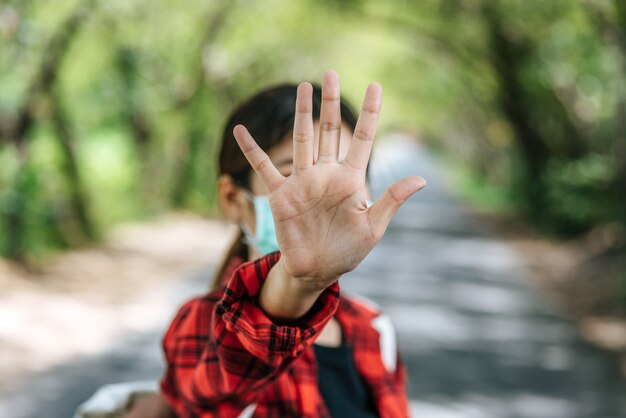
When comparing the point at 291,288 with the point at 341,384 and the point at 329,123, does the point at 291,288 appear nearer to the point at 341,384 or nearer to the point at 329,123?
the point at 329,123

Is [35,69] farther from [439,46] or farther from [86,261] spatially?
[439,46]

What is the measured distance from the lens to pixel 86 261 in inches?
400

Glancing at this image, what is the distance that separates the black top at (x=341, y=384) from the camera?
5.66ft

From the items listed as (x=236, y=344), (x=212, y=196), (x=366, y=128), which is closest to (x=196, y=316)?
(x=236, y=344)

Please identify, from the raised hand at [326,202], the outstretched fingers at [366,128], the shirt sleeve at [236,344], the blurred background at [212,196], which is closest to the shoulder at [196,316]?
the shirt sleeve at [236,344]

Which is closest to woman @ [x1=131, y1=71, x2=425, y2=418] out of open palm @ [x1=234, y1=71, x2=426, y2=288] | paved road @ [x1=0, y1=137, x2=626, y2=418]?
open palm @ [x1=234, y1=71, x2=426, y2=288]

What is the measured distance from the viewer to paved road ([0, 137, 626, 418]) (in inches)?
215

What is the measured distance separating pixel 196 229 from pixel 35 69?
5625mm

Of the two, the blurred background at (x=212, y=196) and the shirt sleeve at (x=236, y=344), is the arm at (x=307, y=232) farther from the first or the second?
the blurred background at (x=212, y=196)

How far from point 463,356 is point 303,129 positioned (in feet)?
19.2

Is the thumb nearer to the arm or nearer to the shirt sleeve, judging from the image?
the arm

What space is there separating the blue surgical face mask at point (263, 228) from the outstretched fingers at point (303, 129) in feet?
1.66

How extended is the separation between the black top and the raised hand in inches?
20.0

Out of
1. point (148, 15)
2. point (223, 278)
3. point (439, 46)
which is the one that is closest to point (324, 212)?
point (223, 278)
